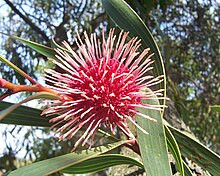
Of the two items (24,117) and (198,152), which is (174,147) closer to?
(198,152)

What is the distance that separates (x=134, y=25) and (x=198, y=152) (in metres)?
0.34

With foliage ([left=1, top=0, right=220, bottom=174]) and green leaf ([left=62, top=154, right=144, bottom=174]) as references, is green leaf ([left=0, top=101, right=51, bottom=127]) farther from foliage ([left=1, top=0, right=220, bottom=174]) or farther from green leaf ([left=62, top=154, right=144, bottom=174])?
foliage ([left=1, top=0, right=220, bottom=174])

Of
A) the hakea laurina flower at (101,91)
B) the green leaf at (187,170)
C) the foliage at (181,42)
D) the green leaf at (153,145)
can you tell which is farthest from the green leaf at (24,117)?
the foliage at (181,42)

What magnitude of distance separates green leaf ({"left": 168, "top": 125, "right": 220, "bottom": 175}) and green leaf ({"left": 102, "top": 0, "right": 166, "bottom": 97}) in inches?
5.7

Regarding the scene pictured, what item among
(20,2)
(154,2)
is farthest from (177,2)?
(20,2)

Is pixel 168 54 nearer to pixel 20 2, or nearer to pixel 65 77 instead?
pixel 20 2

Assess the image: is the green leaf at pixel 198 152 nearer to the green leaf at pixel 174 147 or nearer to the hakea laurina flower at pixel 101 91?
the green leaf at pixel 174 147

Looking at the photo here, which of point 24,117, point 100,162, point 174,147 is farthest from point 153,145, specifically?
point 24,117

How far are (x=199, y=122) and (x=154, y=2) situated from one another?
1.31 metres

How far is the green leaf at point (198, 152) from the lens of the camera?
927mm

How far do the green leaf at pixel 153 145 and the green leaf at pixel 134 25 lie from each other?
12cm

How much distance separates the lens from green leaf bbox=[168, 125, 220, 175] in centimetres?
93

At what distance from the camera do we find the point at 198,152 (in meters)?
0.96

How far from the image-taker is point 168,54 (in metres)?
3.16
